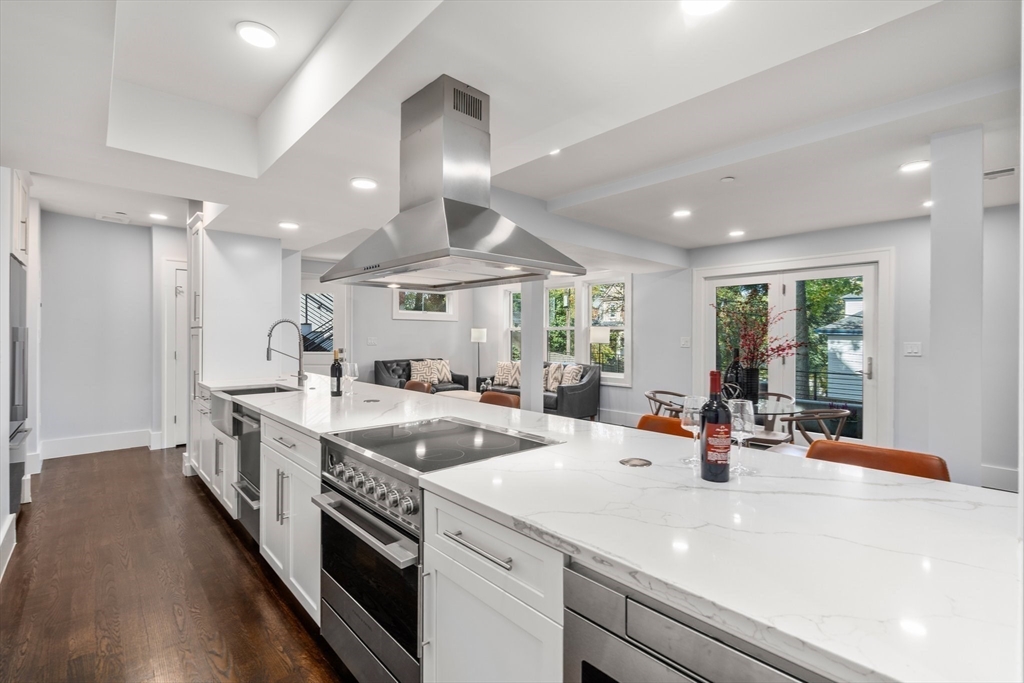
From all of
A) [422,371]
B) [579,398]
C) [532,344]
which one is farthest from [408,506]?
[422,371]

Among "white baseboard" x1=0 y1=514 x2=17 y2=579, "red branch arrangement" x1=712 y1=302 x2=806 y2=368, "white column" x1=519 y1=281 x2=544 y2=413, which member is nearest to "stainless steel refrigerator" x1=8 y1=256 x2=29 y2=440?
"white baseboard" x1=0 y1=514 x2=17 y2=579

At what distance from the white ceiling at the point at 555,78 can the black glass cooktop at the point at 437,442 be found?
1.30 metres

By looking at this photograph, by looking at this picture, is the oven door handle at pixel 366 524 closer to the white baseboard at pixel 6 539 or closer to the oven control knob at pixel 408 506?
the oven control knob at pixel 408 506

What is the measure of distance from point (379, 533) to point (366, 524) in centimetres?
9

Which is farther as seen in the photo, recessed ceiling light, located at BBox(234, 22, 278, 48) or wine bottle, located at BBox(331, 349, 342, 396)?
wine bottle, located at BBox(331, 349, 342, 396)

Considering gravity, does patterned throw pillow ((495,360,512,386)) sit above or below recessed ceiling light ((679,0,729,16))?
below

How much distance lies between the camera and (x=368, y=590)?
153 centimetres

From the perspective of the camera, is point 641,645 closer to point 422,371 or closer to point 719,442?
point 719,442

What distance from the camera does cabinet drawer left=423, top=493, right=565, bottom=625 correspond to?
0.96 meters

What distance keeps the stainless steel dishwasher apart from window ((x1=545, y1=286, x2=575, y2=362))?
6.61 meters

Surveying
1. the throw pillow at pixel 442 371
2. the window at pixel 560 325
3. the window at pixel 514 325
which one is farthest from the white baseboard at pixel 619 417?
the throw pillow at pixel 442 371

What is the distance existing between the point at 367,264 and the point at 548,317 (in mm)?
6009

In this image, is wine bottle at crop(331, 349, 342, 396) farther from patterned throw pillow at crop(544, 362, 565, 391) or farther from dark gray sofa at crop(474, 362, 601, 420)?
patterned throw pillow at crop(544, 362, 565, 391)

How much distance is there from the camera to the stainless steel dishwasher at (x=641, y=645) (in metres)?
0.70
